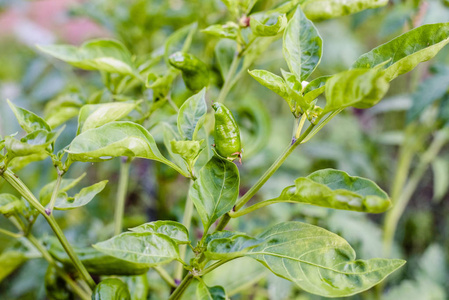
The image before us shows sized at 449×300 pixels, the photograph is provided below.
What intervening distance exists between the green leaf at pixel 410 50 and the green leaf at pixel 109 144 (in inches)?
6.8

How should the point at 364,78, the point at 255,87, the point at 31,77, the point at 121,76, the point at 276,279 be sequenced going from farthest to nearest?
the point at 255,87
the point at 31,77
the point at 276,279
the point at 121,76
the point at 364,78

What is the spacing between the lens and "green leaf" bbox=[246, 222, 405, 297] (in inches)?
10.1

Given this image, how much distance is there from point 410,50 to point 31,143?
285 millimetres

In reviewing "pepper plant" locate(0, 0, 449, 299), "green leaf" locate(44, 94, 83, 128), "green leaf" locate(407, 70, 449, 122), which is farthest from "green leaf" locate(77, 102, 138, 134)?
"green leaf" locate(407, 70, 449, 122)

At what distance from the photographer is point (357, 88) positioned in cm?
23

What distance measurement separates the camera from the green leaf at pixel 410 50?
27 cm

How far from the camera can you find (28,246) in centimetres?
49

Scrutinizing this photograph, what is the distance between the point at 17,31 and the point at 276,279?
0.89 m

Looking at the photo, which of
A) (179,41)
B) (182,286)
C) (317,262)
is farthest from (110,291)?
(179,41)

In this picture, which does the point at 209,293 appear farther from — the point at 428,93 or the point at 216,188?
the point at 428,93

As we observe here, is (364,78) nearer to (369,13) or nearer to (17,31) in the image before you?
(369,13)

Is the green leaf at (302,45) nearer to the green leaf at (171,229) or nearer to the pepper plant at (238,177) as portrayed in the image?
the pepper plant at (238,177)

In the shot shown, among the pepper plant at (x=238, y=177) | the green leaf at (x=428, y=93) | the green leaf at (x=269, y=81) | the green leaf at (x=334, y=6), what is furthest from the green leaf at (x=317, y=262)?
the green leaf at (x=428, y=93)

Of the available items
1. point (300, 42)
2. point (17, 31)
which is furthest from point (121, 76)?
point (17, 31)
